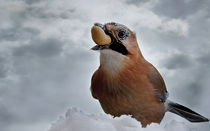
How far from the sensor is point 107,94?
1283mm

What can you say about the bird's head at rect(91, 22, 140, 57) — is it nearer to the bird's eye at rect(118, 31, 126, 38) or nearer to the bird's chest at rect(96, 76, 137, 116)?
the bird's eye at rect(118, 31, 126, 38)

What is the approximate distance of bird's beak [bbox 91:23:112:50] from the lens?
1.17 metres

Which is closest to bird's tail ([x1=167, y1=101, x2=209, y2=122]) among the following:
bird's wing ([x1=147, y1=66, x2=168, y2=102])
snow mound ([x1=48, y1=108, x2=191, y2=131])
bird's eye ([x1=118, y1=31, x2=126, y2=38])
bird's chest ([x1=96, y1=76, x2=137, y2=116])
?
bird's wing ([x1=147, y1=66, x2=168, y2=102])

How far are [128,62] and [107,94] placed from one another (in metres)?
0.17

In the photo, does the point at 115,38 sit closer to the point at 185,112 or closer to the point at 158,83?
the point at 158,83

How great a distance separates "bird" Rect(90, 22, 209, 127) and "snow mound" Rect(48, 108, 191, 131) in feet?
1.50

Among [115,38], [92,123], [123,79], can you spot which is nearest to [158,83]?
[123,79]

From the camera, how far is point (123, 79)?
4.15ft

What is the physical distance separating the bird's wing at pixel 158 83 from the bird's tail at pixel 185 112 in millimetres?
81

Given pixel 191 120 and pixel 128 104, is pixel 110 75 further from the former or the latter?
pixel 191 120

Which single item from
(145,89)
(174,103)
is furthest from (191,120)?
(145,89)

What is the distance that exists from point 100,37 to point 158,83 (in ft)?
1.30

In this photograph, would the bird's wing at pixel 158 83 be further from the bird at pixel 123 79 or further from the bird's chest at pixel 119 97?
the bird's chest at pixel 119 97

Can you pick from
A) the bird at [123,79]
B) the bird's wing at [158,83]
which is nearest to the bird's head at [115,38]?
the bird at [123,79]
